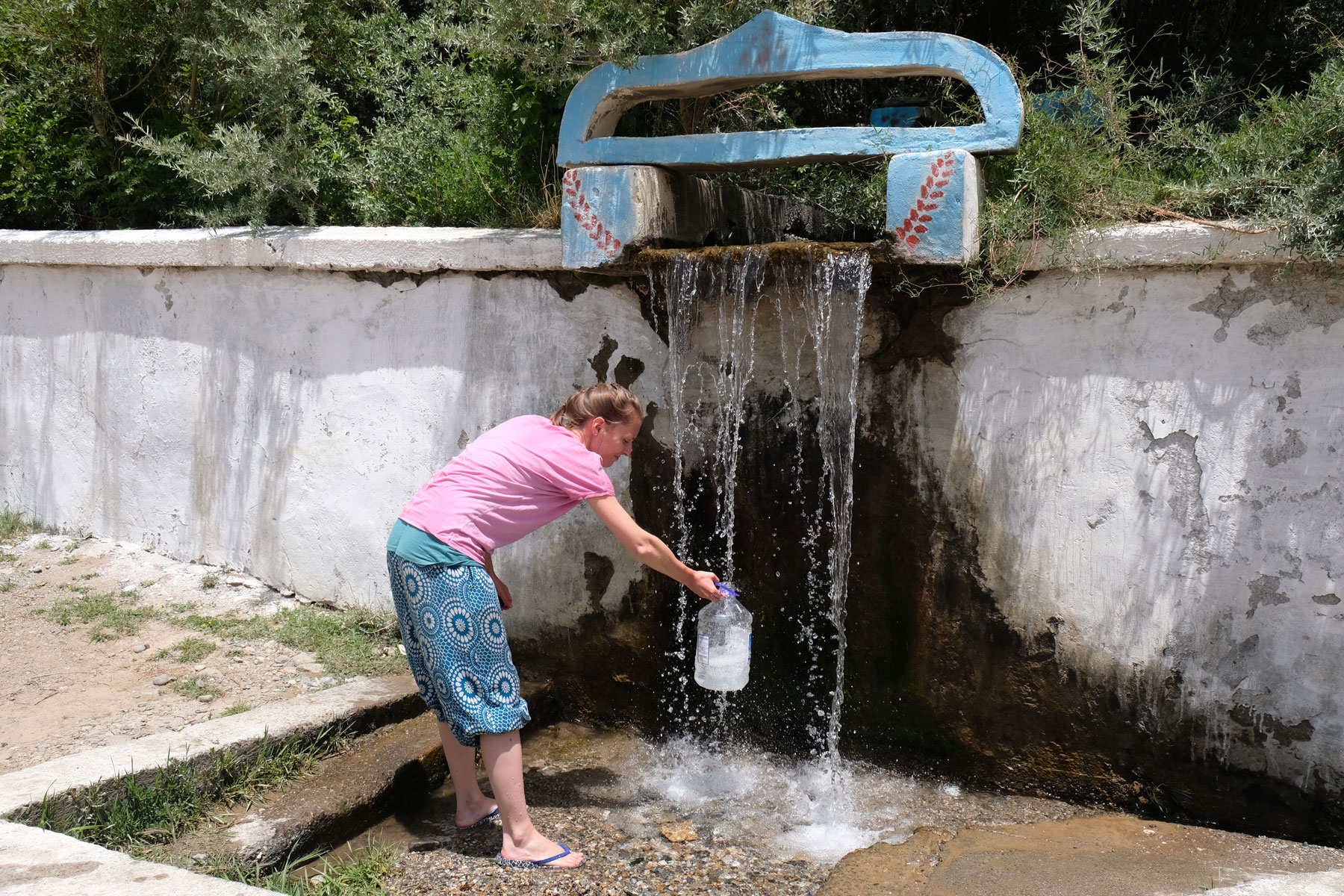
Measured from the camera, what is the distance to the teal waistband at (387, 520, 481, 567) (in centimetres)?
308

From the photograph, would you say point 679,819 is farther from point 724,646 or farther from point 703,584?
point 703,584

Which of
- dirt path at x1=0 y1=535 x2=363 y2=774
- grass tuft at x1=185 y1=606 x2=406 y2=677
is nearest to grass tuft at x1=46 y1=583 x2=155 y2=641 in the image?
dirt path at x1=0 y1=535 x2=363 y2=774

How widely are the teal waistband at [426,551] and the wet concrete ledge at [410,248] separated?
4.79ft

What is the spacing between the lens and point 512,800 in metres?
3.15

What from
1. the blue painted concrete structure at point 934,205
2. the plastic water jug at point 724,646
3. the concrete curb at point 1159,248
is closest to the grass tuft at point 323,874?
the plastic water jug at point 724,646

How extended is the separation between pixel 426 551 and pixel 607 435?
654mm

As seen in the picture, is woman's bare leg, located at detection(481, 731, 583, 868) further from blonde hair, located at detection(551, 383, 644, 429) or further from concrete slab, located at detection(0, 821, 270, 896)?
blonde hair, located at detection(551, 383, 644, 429)

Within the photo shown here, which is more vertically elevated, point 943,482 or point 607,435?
point 607,435

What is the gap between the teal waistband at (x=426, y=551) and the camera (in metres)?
3.08

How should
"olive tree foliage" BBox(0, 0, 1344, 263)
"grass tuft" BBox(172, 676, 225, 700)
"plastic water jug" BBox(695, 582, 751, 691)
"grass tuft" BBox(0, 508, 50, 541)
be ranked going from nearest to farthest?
"olive tree foliage" BBox(0, 0, 1344, 263) < "plastic water jug" BBox(695, 582, 751, 691) < "grass tuft" BBox(172, 676, 225, 700) < "grass tuft" BBox(0, 508, 50, 541)

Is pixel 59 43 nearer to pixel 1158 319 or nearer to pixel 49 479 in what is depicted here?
pixel 49 479

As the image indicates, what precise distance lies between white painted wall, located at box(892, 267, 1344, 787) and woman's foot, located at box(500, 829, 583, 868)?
167 cm

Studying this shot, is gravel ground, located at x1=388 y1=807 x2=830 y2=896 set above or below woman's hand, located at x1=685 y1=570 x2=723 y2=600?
below

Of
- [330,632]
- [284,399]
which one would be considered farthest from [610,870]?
[284,399]
